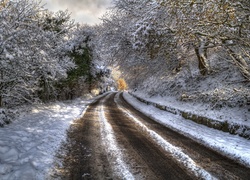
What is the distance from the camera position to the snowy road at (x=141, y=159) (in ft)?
15.6

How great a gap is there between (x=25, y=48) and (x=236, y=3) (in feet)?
24.3

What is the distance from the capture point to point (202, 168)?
5.07 meters

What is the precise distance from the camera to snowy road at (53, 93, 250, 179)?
187 inches

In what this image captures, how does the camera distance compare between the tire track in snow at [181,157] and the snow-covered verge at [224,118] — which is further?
the snow-covered verge at [224,118]

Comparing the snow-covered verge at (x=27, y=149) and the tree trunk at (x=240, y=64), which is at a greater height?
the tree trunk at (x=240, y=64)

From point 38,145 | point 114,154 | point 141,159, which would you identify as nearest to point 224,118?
point 141,159

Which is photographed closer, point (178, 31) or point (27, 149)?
point (27, 149)

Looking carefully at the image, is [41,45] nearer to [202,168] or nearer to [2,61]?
[2,61]

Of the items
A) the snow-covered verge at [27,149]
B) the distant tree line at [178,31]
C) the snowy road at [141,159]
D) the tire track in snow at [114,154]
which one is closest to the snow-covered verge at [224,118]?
the distant tree line at [178,31]

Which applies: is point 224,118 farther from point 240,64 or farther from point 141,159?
point 141,159

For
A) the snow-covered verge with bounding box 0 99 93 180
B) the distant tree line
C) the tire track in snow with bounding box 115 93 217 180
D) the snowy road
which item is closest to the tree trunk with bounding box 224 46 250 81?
the distant tree line

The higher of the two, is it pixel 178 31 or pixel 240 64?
pixel 178 31

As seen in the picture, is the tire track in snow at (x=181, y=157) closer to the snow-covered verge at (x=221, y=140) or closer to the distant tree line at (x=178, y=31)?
the snow-covered verge at (x=221, y=140)

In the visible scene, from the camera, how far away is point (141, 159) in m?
5.71
